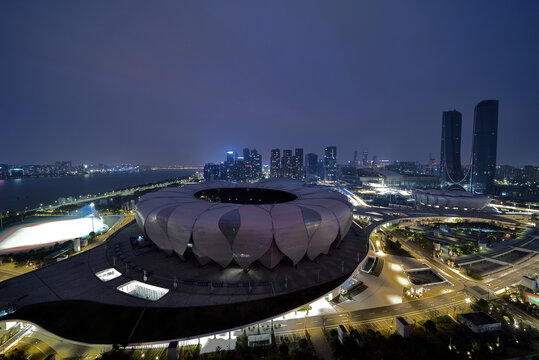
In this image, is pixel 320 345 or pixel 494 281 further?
pixel 494 281

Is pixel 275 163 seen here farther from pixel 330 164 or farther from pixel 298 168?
pixel 330 164

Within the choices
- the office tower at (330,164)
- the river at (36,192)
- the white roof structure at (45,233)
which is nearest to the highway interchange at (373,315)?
the white roof structure at (45,233)

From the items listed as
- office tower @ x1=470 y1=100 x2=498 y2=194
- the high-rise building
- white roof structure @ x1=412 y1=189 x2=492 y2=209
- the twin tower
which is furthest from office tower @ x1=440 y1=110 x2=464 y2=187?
the high-rise building

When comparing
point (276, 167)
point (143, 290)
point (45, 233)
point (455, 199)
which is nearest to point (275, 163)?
point (276, 167)

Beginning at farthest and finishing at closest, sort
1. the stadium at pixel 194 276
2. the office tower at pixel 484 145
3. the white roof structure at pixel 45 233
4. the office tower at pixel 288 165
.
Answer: the office tower at pixel 288 165 → the office tower at pixel 484 145 → the white roof structure at pixel 45 233 → the stadium at pixel 194 276

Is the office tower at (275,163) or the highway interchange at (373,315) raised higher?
the office tower at (275,163)

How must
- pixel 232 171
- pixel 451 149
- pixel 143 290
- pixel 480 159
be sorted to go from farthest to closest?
1. pixel 232 171
2. pixel 451 149
3. pixel 480 159
4. pixel 143 290

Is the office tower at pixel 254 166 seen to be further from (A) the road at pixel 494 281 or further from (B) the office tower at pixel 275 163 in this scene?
(A) the road at pixel 494 281
